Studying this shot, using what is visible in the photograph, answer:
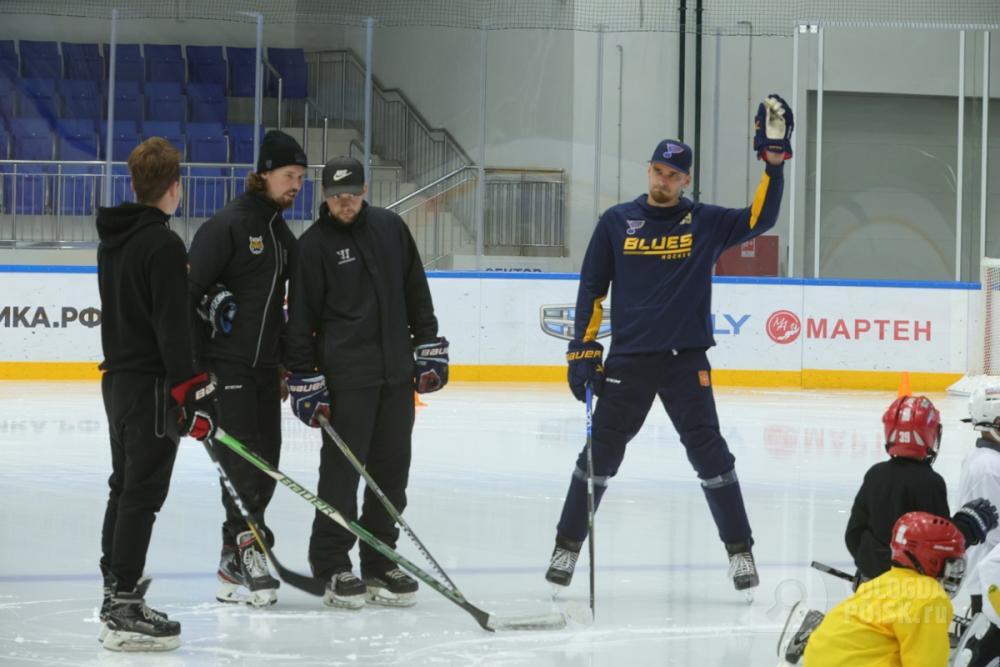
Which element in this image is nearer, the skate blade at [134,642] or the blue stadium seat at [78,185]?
the skate blade at [134,642]

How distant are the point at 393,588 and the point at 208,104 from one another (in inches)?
456

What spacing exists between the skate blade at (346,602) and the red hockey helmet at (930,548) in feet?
6.57

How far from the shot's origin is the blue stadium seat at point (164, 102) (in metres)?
15.2

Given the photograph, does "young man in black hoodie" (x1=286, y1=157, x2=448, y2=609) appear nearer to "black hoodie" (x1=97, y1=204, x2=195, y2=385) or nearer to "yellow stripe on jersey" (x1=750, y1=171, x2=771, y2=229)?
"black hoodie" (x1=97, y1=204, x2=195, y2=385)

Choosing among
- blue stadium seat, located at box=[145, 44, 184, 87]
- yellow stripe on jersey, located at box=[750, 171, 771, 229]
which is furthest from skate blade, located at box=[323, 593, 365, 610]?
blue stadium seat, located at box=[145, 44, 184, 87]

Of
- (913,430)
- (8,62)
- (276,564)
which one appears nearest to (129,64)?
(8,62)

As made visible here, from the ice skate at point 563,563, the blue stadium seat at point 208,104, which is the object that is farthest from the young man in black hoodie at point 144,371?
the blue stadium seat at point 208,104

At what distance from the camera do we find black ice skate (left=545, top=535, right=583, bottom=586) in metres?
4.54

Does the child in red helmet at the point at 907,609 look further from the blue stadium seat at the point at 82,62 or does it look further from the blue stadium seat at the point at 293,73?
the blue stadium seat at the point at 82,62

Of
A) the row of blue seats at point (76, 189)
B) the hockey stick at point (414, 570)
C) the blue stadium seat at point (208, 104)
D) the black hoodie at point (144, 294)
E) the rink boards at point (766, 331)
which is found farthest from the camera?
the blue stadium seat at point (208, 104)

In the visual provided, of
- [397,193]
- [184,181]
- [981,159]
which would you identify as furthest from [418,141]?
[981,159]

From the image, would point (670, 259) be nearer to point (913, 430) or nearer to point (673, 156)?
point (673, 156)

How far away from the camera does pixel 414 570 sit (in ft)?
13.6

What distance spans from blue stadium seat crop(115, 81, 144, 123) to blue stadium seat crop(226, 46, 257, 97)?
0.95 m
